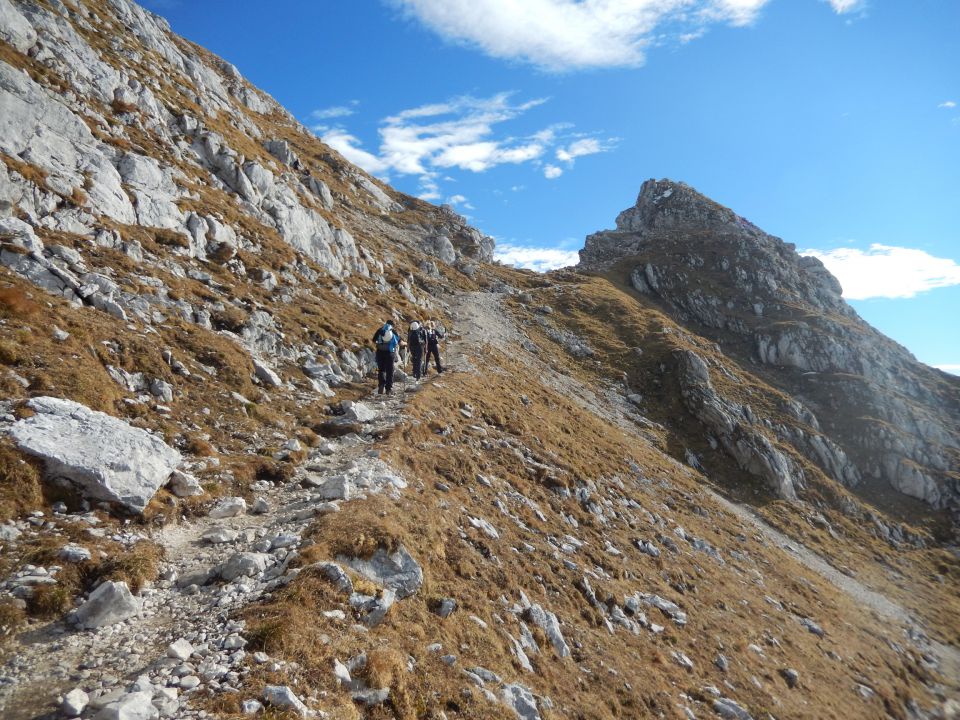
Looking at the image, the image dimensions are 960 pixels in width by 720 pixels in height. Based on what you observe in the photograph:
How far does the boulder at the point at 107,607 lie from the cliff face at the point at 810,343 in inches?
2599

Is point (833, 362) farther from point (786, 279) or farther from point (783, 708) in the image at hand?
point (783, 708)

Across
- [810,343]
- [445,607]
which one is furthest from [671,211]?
[445,607]

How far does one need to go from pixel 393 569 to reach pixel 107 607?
5.04m

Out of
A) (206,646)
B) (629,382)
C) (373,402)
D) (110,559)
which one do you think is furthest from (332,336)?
(629,382)

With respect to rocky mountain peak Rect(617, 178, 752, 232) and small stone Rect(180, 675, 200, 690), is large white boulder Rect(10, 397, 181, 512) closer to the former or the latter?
small stone Rect(180, 675, 200, 690)

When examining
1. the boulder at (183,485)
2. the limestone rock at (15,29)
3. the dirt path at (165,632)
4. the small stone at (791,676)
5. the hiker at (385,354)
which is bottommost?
the small stone at (791,676)

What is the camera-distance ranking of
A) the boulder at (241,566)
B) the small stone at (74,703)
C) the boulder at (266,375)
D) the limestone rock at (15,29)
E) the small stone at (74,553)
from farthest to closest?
the limestone rock at (15,29) → the boulder at (266,375) → the boulder at (241,566) → the small stone at (74,553) → the small stone at (74,703)

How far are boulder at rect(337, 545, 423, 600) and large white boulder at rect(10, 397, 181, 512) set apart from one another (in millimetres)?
4623

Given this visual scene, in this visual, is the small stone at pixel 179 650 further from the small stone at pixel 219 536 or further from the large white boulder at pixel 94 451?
the large white boulder at pixel 94 451

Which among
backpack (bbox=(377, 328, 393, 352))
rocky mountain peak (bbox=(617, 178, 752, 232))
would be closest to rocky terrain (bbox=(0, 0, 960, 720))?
backpack (bbox=(377, 328, 393, 352))

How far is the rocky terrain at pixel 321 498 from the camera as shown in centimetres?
766

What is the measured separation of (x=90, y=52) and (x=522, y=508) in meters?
40.9

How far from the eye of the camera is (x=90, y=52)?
104 feet

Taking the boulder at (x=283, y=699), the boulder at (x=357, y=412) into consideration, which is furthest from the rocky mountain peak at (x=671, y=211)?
the boulder at (x=283, y=699)
